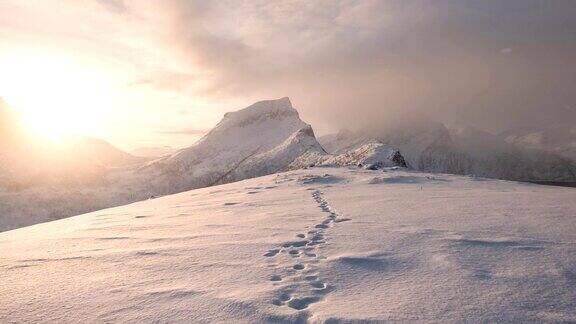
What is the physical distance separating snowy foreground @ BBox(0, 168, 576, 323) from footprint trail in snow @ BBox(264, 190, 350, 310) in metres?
0.03

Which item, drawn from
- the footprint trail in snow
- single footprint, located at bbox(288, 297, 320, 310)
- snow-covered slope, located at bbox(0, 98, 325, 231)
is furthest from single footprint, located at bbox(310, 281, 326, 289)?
snow-covered slope, located at bbox(0, 98, 325, 231)

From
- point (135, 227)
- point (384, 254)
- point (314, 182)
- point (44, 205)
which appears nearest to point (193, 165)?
point (44, 205)

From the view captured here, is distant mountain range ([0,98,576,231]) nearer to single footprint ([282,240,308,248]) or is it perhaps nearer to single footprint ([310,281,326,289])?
single footprint ([282,240,308,248])

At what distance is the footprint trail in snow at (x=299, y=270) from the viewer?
464 centimetres

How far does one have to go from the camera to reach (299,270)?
5.77 m

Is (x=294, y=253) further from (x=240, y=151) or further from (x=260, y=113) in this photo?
(x=260, y=113)

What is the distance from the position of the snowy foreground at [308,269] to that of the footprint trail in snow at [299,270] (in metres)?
0.03

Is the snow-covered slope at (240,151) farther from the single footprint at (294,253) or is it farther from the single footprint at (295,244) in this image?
the single footprint at (294,253)

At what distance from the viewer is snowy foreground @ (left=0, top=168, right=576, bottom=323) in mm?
4230

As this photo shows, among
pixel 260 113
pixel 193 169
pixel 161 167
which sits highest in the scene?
pixel 260 113

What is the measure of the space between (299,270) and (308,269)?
0.47 ft

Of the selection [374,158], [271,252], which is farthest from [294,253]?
[374,158]

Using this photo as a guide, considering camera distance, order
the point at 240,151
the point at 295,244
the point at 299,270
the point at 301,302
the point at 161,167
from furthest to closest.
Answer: the point at 240,151 < the point at 161,167 < the point at 295,244 < the point at 299,270 < the point at 301,302

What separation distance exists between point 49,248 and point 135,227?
2.60 meters
